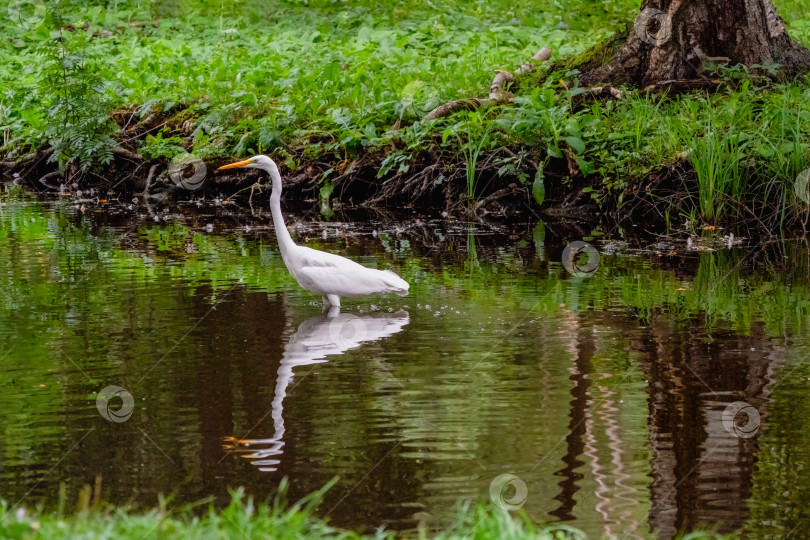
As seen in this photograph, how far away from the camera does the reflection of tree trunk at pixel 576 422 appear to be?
462cm

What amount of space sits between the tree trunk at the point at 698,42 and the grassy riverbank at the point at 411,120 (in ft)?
1.31

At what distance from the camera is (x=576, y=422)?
18.2 feet

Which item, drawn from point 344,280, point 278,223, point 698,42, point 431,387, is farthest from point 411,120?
point 431,387

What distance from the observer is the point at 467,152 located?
519 inches

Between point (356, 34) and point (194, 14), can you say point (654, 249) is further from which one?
point (194, 14)

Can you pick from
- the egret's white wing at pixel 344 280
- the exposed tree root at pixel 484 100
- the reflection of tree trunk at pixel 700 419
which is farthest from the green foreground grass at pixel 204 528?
the exposed tree root at pixel 484 100

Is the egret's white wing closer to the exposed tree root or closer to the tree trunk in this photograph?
the exposed tree root

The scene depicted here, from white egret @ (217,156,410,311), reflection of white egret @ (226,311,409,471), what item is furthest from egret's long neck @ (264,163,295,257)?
reflection of white egret @ (226,311,409,471)

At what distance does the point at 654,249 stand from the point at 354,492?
6820mm

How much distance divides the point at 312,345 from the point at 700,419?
264 cm

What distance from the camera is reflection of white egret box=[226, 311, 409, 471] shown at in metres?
5.14

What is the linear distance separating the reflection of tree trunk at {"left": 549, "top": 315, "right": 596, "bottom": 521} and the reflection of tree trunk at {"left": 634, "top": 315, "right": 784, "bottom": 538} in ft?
1.07

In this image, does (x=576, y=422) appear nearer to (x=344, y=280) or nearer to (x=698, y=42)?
(x=344, y=280)

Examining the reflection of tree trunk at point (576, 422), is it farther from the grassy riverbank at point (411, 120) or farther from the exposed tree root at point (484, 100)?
the exposed tree root at point (484, 100)
